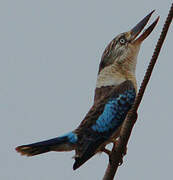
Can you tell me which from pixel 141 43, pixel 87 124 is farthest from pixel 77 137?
pixel 141 43

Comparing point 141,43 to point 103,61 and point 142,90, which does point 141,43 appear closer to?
point 103,61

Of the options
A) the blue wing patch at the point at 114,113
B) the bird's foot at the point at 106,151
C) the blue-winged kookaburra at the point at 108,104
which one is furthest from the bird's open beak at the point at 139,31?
the bird's foot at the point at 106,151

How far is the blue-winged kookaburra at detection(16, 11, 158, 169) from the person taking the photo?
5527mm

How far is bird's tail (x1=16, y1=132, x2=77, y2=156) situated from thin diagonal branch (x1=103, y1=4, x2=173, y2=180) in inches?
21.5

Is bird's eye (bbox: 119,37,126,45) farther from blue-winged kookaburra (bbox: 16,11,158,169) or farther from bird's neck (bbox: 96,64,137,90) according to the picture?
bird's neck (bbox: 96,64,137,90)

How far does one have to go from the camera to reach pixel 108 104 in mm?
5871

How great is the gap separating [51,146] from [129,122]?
3.93ft

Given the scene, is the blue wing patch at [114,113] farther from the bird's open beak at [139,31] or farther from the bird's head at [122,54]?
the bird's open beak at [139,31]

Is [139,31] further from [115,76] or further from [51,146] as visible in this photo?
[51,146]

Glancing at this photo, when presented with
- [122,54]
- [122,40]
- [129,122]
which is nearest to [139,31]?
[122,40]

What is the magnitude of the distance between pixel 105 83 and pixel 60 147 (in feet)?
4.04

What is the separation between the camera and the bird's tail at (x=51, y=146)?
5.50 metres

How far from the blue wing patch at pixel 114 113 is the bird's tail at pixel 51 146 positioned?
12.0 inches

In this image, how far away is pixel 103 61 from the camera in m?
6.87
